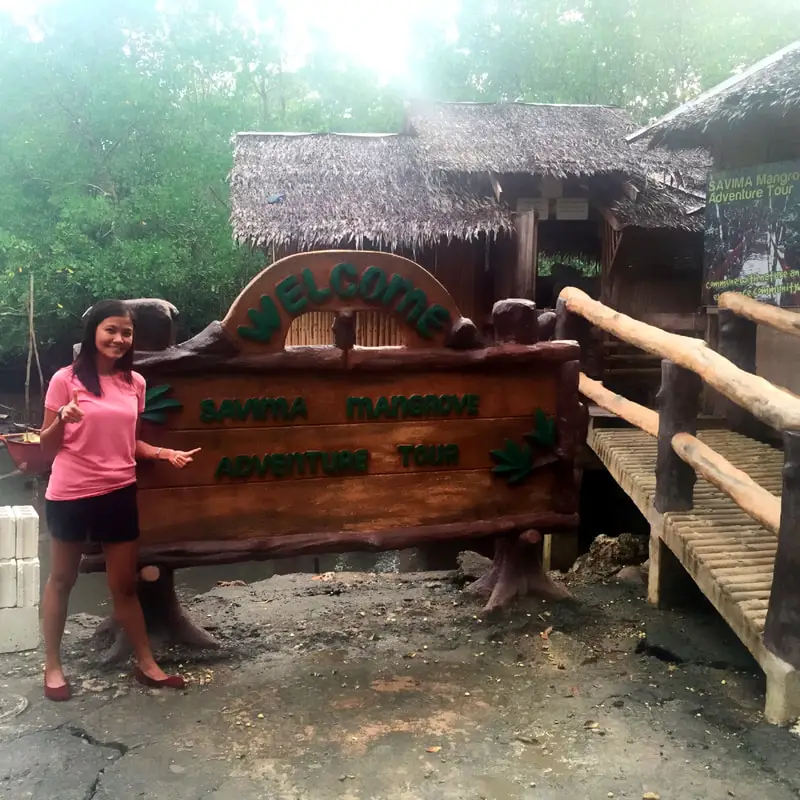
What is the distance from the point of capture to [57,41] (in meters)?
15.5

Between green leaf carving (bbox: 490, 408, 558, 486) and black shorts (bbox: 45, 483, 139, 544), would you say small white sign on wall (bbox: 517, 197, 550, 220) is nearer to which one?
green leaf carving (bbox: 490, 408, 558, 486)

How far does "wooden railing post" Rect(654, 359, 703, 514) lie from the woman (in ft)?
7.13

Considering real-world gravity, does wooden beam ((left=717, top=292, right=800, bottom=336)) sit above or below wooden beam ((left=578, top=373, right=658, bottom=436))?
above

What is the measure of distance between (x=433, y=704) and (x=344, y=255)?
1.78 meters

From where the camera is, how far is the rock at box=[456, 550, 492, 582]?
4.30 m

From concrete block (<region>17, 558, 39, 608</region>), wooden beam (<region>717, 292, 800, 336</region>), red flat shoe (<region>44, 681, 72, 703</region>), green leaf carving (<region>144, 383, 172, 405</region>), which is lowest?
red flat shoe (<region>44, 681, 72, 703</region>)

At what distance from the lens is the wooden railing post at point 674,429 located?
3.54 meters

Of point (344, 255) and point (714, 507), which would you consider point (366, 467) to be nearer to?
point (344, 255)

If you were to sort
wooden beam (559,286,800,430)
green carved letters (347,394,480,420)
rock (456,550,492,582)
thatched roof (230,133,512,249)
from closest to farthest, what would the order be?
wooden beam (559,286,800,430)
green carved letters (347,394,480,420)
rock (456,550,492,582)
thatched roof (230,133,512,249)

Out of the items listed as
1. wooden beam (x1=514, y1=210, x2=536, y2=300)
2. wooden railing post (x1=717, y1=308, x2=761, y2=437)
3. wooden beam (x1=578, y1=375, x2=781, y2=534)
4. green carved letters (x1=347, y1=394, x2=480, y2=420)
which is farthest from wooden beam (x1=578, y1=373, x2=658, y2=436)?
wooden beam (x1=514, y1=210, x2=536, y2=300)

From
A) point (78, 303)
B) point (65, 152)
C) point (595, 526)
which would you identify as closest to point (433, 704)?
point (595, 526)

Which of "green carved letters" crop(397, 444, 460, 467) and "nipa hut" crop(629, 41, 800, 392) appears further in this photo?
"nipa hut" crop(629, 41, 800, 392)

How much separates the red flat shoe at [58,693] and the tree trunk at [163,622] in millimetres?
405

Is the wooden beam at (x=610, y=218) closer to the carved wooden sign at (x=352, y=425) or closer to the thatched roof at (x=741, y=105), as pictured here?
the thatched roof at (x=741, y=105)
